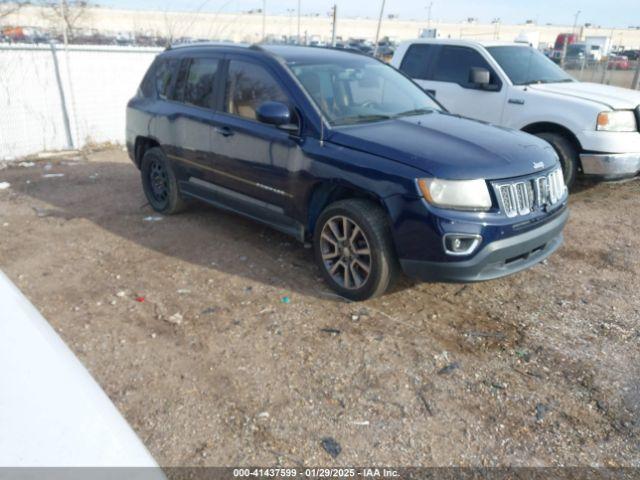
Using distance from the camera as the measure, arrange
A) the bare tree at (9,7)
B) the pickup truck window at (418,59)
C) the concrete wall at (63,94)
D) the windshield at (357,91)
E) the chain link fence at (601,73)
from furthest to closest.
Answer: the chain link fence at (601,73) < the bare tree at (9,7) < the concrete wall at (63,94) < the pickup truck window at (418,59) < the windshield at (357,91)

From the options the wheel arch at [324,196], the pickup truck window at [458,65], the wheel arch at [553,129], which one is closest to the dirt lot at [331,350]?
the wheel arch at [324,196]

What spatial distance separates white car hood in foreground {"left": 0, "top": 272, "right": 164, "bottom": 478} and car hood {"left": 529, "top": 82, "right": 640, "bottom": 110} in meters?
6.67

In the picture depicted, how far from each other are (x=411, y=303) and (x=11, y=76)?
8.23 metres

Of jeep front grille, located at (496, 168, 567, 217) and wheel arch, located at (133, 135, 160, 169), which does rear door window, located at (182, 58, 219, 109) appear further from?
jeep front grille, located at (496, 168, 567, 217)

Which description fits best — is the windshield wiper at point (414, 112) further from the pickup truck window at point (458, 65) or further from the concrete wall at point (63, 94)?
the concrete wall at point (63, 94)

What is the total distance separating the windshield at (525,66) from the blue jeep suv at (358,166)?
2720 mm

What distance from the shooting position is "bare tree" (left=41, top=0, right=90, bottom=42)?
31.7 ft

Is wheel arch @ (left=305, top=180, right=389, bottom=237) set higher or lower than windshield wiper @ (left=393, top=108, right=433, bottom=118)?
lower

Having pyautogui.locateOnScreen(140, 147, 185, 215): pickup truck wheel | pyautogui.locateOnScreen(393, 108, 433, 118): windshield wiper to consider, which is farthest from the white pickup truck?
pyautogui.locateOnScreen(140, 147, 185, 215): pickup truck wheel

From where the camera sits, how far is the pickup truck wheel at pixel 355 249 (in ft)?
12.2

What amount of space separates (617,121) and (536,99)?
3.21ft

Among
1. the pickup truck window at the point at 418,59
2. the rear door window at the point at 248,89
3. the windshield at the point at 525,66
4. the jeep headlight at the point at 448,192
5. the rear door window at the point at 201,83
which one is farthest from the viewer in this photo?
the pickup truck window at the point at 418,59

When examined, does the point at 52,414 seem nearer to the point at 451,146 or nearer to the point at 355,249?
the point at 355,249

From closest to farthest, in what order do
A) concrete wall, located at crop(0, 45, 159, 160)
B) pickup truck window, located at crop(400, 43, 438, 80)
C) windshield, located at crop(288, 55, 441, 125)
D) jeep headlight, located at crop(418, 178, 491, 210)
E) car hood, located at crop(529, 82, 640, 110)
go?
jeep headlight, located at crop(418, 178, 491, 210)
windshield, located at crop(288, 55, 441, 125)
car hood, located at crop(529, 82, 640, 110)
pickup truck window, located at crop(400, 43, 438, 80)
concrete wall, located at crop(0, 45, 159, 160)
